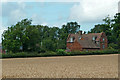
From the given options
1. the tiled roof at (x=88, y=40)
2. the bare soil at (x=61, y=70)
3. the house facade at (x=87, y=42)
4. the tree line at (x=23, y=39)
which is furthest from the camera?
the tiled roof at (x=88, y=40)

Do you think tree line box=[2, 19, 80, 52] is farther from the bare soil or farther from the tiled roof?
the bare soil

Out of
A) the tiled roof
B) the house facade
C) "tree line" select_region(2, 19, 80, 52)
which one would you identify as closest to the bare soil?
"tree line" select_region(2, 19, 80, 52)

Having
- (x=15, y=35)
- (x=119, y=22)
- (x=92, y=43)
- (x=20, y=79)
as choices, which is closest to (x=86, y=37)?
(x=92, y=43)

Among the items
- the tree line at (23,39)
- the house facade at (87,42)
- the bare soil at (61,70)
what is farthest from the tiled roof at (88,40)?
the bare soil at (61,70)

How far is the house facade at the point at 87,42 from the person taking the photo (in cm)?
7544

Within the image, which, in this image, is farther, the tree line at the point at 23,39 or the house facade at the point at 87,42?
the house facade at the point at 87,42

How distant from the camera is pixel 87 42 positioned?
78.1 m

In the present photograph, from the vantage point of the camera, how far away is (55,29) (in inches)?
4690

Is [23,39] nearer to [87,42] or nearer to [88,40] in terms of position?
[87,42]

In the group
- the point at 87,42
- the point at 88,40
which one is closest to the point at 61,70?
the point at 87,42

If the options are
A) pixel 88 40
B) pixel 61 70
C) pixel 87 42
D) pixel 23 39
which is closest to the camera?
pixel 61 70

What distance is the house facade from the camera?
7544 cm

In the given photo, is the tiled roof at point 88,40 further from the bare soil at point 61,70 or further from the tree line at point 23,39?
the bare soil at point 61,70

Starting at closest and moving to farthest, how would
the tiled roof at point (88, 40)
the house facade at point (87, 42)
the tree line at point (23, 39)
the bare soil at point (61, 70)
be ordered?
the bare soil at point (61, 70), the tree line at point (23, 39), the house facade at point (87, 42), the tiled roof at point (88, 40)
